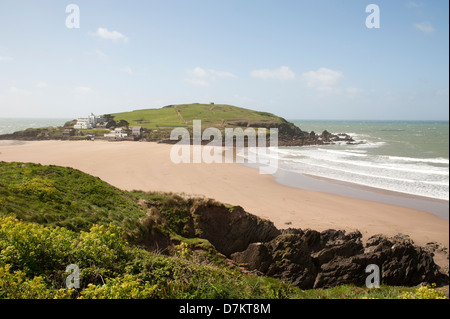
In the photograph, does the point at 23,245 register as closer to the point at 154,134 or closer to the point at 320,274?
the point at 320,274

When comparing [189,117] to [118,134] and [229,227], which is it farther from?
[229,227]

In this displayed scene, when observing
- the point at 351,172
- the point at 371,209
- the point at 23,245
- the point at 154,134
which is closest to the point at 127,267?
the point at 23,245

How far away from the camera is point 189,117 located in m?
103

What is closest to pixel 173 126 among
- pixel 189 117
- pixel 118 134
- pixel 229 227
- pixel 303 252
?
pixel 118 134

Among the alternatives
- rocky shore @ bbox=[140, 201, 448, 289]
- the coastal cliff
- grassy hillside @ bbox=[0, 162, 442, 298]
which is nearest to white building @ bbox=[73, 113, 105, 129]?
the coastal cliff

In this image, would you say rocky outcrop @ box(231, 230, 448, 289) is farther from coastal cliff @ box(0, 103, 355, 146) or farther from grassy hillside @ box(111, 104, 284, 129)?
grassy hillside @ box(111, 104, 284, 129)

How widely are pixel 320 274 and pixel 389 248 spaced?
3.30 metres

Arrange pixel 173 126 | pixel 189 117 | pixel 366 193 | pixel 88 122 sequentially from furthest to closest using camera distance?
pixel 189 117, pixel 88 122, pixel 173 126, pixel 366 193

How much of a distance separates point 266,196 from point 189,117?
272ft

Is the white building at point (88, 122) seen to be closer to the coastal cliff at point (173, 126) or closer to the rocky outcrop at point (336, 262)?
the coastal cliff at point (173, 126)

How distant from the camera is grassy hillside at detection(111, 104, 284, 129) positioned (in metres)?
92.7

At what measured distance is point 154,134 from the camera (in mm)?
72375

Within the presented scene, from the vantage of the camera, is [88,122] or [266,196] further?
[88,122]

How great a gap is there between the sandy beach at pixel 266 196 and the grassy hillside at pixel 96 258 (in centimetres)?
1023
